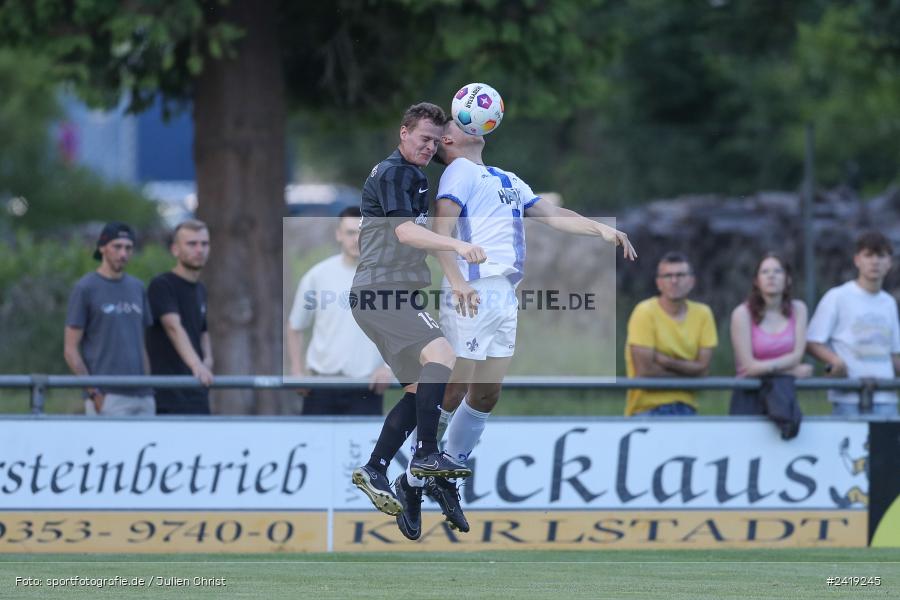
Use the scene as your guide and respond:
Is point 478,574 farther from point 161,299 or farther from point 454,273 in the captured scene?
point 161,299

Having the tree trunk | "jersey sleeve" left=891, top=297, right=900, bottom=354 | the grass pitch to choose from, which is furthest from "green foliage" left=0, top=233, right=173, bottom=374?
"jersey sleeve" left=891, top=297, right=900, bottom=354

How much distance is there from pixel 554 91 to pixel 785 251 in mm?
7062

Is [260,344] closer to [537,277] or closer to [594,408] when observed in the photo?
[594,408]

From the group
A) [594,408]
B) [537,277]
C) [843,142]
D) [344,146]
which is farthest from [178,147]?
[594,408]

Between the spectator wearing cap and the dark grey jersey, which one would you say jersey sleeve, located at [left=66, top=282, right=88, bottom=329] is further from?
the dark grey jersey

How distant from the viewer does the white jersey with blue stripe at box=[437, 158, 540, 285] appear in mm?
8672

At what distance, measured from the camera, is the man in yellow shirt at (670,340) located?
38.8 feet

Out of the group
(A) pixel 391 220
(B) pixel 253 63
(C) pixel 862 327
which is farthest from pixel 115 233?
(C) pixel 862 327

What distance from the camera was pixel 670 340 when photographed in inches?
468

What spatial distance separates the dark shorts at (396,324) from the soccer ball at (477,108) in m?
1.05

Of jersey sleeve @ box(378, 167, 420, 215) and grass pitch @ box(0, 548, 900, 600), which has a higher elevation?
jersey sleeve @ box(378, 167, 420, 215)

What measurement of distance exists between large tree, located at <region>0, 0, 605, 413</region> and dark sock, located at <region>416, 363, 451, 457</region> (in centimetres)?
623

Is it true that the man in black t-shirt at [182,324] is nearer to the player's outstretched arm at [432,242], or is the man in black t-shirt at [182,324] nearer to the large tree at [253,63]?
the large tree at [253,63]

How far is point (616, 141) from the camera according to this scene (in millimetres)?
34938
